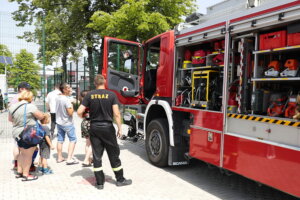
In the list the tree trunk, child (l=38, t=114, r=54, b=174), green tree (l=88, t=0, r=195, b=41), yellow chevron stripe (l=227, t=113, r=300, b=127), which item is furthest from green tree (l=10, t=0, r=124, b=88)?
yellow chevron stripe (l=227, t=113, r=300, b=127)

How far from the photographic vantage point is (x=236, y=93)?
4.12 m

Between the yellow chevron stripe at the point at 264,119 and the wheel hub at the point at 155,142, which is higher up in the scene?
the yellow chevron stripe at the point at 264,119

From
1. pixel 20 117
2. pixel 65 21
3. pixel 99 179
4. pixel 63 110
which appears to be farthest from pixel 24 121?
pixel 65 21

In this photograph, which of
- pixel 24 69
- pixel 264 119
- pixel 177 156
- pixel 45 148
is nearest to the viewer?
pixel 264 119

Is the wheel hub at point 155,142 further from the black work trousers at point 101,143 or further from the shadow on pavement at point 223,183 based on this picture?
the black work trousers at point 101,143

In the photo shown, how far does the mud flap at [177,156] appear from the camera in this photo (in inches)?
217

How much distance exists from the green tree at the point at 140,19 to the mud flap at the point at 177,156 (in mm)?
7439

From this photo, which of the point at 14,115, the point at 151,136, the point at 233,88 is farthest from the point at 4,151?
the point at 233,88

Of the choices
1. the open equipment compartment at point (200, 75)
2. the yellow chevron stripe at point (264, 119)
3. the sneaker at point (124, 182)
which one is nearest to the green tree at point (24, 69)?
the open equipment compartment at point (200, 75)

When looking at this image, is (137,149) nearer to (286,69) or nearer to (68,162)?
(68,162)

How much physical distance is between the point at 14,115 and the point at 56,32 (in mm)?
16740

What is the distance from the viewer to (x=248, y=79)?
13.0ft

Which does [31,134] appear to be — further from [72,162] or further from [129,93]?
[129,93]

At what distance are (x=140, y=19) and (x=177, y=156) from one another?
26.0 feet
